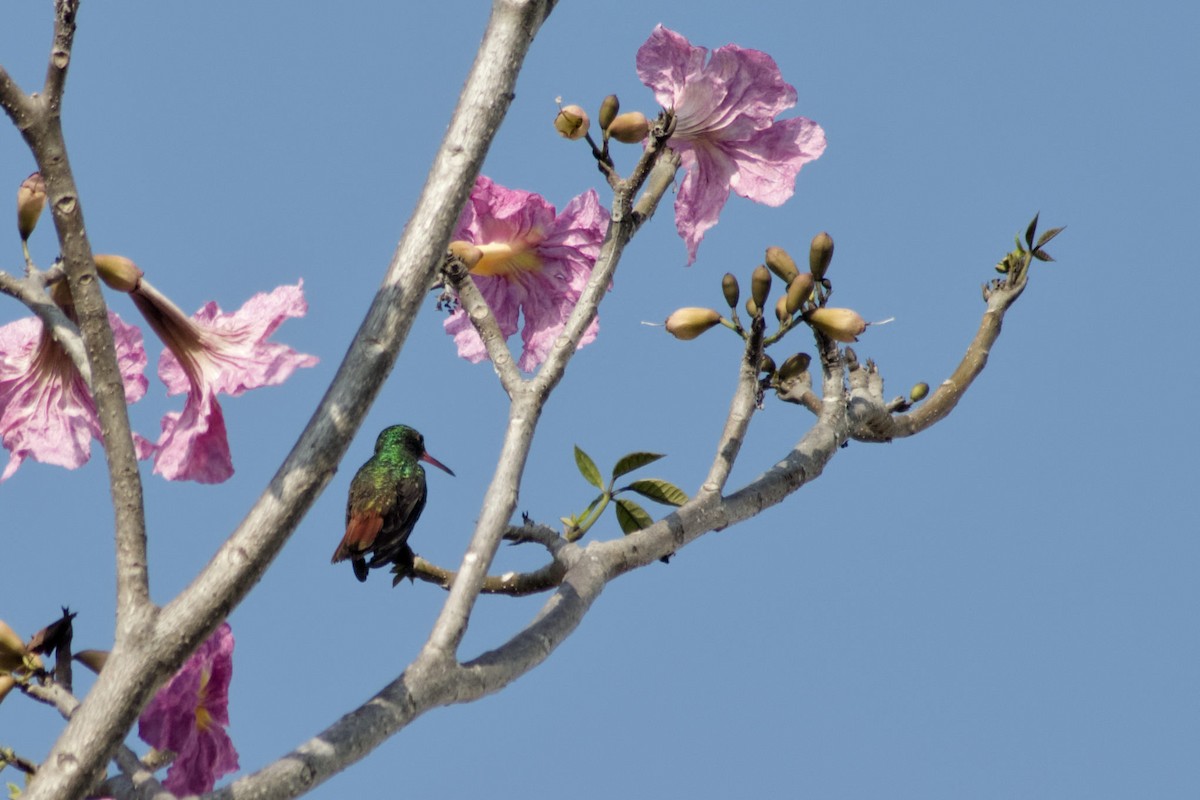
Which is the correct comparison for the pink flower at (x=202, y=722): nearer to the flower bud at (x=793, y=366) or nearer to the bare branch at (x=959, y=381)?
the flower bud at (x=793, y=366)

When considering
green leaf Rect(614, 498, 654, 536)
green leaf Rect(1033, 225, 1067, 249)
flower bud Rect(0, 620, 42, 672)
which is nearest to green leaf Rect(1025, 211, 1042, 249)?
green leaf Rect(1033, 225, 1067, 249)

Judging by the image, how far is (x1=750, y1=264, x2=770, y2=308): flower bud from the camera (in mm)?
3793

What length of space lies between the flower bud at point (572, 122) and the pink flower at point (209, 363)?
0.92 metres

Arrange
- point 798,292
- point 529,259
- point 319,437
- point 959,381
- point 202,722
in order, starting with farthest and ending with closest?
point 959,381, point 529,259, point 798,292, point 202,722, point 319,437

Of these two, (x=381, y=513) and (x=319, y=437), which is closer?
(x=319, y=437)

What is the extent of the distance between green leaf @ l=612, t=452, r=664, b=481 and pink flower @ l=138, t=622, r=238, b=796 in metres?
1.25

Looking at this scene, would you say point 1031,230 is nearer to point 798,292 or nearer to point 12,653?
point 798,292

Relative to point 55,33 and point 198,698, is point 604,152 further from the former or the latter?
point 198,698

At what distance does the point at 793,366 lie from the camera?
4188 millimetres

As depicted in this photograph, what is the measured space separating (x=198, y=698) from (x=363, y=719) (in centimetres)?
89

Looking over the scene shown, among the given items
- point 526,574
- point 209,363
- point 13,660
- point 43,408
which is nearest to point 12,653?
point 13,660

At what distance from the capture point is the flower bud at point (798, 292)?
390 cm

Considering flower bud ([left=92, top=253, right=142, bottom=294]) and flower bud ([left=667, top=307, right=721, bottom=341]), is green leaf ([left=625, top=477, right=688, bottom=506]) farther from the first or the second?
flower bud ([left=92, top=253, right=142, bottom=294])

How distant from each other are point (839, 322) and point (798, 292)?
19 cm
